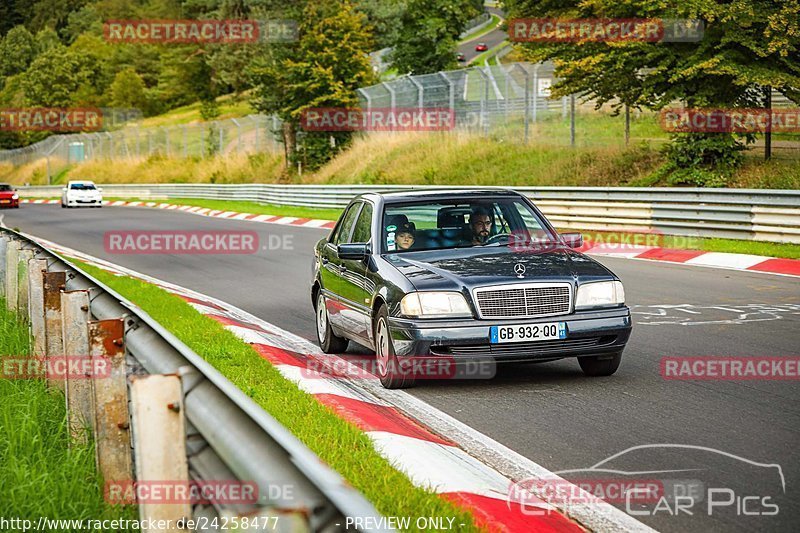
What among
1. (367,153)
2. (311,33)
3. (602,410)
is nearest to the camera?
(602,410)

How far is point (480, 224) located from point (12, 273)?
14.0ft

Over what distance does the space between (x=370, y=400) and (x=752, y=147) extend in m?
17.3

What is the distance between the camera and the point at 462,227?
9.27m

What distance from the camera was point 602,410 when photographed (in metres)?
7.27

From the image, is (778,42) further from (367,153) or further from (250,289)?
(367,153)

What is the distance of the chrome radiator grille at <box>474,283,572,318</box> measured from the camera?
7.99 meters

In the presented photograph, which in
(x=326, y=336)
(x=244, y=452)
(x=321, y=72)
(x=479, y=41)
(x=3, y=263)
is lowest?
(x=326, y=336)

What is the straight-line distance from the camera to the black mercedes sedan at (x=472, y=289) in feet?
26.1

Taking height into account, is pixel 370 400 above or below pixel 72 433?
below

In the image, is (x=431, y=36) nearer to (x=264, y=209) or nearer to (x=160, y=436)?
(x=264, y=209)

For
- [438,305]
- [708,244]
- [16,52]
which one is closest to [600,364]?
[438,305]

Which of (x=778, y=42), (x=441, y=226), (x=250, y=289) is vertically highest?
(x=778, y=42)

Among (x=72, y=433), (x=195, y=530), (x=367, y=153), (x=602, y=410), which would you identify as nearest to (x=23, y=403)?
(x=72, y=433)

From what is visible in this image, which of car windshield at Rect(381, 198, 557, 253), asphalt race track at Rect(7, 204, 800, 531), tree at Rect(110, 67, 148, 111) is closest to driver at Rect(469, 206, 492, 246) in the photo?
car windshield at Rect(381, 198, 557, 253)
